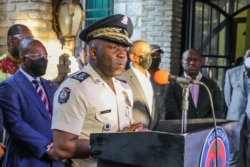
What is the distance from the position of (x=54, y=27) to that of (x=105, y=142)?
108 inches

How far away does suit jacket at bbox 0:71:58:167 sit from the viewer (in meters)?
2.88

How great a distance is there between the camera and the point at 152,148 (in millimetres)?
1637

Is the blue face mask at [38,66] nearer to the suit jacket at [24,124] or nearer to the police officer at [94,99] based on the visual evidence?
the suit jacket at [24,124]

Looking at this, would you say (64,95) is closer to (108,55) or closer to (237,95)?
(108,55)

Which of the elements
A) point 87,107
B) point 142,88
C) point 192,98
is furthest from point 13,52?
point 192,98

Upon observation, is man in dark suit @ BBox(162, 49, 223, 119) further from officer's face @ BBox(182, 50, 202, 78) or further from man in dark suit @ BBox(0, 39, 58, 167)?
man in dark suit @ BBox(0, 39, 58, 167)

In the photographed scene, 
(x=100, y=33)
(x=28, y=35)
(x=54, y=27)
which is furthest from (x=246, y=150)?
(x=100, y=33)

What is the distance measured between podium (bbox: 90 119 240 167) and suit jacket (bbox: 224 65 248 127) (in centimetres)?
344

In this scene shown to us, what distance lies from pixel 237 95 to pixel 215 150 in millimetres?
3611

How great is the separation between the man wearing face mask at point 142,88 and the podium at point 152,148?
75.5 inches

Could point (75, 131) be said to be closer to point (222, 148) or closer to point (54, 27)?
point (222, 148)

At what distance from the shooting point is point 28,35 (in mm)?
3602

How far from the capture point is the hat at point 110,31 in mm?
2169

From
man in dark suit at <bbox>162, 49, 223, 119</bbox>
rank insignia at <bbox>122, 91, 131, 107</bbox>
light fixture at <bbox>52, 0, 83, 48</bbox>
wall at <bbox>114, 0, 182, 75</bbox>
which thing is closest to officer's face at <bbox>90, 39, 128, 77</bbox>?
rank insignia at <bbox>122, 91, 131, 107</bbox>
